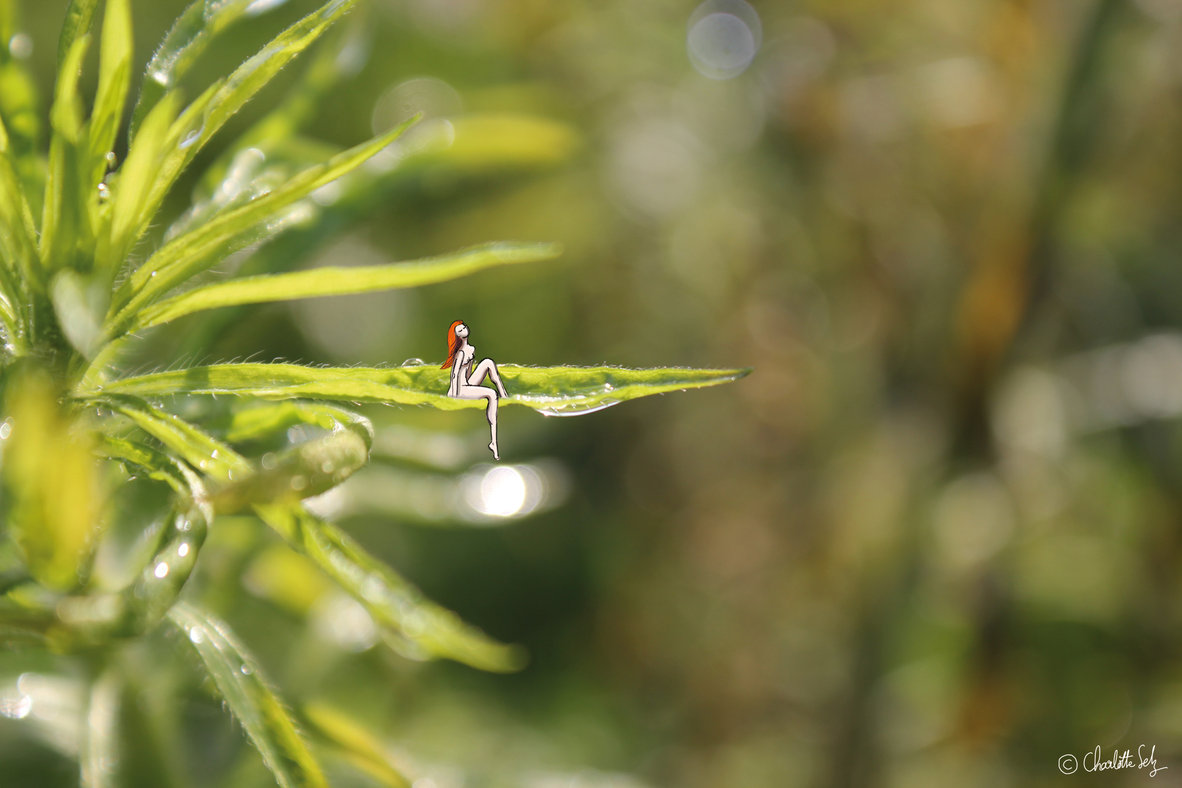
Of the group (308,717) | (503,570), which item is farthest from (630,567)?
(308,717)

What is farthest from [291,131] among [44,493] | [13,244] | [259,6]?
[44,493]

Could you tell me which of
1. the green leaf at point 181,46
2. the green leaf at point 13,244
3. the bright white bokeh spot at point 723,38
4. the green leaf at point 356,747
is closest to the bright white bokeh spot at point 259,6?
the green leaf at point 181,46

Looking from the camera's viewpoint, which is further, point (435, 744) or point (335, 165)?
point (435, 744)

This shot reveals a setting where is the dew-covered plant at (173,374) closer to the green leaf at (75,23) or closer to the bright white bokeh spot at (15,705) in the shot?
the green leaf at (75,23)

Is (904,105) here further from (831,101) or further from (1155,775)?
(1155,775)

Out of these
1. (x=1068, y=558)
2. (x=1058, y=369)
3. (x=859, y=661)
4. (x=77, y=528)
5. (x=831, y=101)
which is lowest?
(x=77, y=528)
